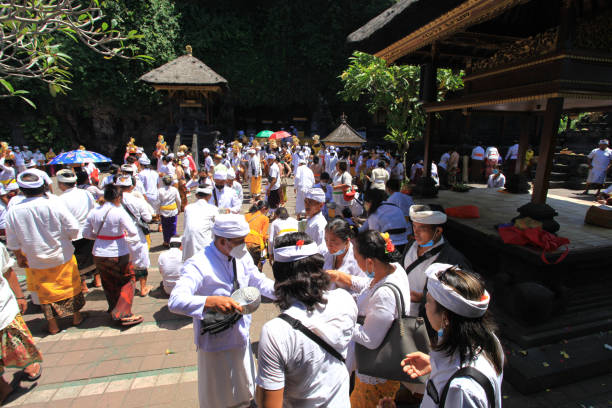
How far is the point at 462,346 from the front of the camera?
1.55m

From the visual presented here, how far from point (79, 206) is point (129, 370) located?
10.3 feet

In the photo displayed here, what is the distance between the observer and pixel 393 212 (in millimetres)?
4383

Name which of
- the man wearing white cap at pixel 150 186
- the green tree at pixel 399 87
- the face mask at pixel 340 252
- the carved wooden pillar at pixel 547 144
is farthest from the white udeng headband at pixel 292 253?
the green tree at pixel 399 87

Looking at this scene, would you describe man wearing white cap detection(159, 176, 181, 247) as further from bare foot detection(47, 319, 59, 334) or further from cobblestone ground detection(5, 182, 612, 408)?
bare foot detection(47, 319, 59, 334)

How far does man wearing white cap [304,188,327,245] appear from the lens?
13.3 feet

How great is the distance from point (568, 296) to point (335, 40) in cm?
2778

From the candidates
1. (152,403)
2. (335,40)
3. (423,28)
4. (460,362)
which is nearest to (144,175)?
(152,403)

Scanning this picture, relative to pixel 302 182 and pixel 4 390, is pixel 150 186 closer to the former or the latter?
pixel 302 182

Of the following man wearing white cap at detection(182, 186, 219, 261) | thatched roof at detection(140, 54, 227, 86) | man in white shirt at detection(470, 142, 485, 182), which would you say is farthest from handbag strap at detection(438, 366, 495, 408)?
thatched roof at detection(140, 54, 227, 86)

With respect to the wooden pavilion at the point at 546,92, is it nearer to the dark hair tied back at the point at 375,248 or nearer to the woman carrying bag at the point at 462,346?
the dark hair tied back at the point at 375,248

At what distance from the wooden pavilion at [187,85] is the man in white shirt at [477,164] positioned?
15373mm

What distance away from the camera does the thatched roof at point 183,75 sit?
19781 millimetres

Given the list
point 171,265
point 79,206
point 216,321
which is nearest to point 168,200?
point 79,206

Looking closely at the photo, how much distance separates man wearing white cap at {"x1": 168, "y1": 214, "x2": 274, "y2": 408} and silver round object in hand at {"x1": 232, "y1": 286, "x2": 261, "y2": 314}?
0.23 ft
